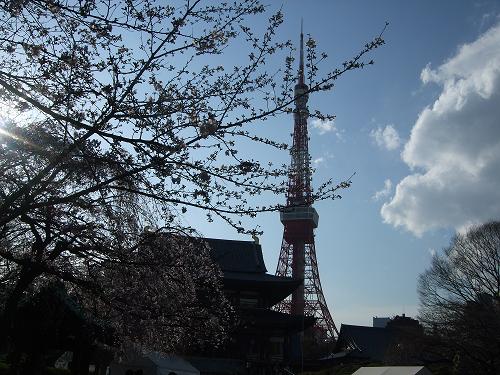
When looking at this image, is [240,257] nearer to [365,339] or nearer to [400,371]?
[365,339]

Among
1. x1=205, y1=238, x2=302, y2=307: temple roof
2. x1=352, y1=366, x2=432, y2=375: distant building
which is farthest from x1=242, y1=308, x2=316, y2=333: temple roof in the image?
x1=352, y1=366, x2=432, y2=375: distant building

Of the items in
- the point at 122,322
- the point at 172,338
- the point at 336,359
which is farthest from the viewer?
the point at 336,359

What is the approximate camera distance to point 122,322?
6.04 metres

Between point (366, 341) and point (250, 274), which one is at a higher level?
point (250, 274)

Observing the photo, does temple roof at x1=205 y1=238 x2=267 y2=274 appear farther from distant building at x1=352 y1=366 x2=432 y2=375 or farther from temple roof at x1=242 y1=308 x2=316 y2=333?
distant building at x1=352 y1=366 x2=432 y2=375

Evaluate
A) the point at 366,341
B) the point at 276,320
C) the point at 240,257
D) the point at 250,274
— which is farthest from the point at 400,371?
the point at 366,341

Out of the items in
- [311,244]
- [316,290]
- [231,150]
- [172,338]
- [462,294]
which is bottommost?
[172,338]

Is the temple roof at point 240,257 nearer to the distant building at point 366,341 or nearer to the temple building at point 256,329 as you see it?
the temple building at point 256,329

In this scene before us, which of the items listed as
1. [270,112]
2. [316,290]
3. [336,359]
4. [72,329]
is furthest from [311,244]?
[270,112]

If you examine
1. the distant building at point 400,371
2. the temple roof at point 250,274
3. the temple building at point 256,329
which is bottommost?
the distant building at point 400,371

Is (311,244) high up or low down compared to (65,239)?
up

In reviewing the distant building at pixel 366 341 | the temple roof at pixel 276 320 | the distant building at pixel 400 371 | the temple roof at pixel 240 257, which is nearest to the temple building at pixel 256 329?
the temple roof at pixel 276 320

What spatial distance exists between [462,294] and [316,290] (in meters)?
28.1

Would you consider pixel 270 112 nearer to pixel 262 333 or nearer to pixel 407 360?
pixel 407 360
